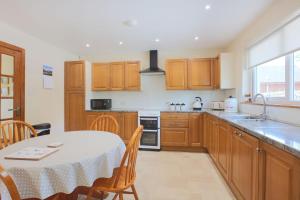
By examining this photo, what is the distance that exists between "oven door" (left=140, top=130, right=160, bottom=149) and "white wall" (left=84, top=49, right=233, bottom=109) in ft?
2.75

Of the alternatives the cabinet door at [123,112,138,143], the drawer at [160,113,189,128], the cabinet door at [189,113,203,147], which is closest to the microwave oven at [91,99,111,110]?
the cabinet door at [123,112,138,143]

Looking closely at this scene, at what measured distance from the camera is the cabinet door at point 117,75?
14.6ft

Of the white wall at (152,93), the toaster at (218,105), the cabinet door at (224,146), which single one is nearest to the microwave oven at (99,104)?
the white wall at (152,93)

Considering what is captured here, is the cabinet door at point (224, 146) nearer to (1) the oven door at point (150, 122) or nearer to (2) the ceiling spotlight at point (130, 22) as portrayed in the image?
(1) the oven door at point (150, 122)

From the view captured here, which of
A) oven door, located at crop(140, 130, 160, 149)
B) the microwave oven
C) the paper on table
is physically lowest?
oven door, located at crop(140, 130, 160, 149)

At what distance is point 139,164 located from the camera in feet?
10.3

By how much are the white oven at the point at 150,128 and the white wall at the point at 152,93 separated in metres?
0.67

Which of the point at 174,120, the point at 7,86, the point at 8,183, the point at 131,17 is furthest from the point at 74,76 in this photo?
the point at 8,183

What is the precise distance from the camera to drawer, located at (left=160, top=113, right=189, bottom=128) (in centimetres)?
389

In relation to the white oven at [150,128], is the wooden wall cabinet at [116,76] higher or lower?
higher

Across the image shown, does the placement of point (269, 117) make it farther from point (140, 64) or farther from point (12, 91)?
point (12, 91)

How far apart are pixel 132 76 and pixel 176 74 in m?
1.04

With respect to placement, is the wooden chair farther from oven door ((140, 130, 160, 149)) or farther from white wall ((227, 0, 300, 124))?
oven door ((140, 130, 160, 149))

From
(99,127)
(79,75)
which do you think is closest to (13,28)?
(79,75)
